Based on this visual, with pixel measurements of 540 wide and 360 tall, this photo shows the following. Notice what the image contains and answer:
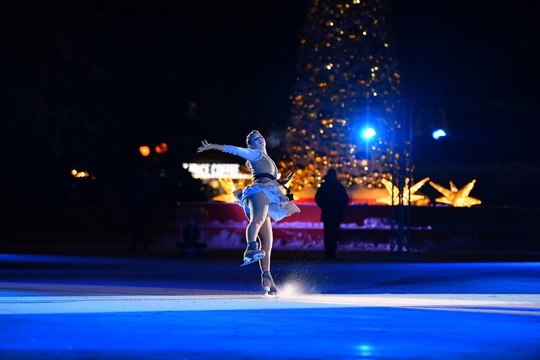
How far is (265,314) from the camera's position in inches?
658

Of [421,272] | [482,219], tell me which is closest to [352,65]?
[482,219]

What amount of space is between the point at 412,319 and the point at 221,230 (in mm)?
23048

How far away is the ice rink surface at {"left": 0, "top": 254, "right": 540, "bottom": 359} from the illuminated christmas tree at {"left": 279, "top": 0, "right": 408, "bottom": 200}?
10869 millimetres

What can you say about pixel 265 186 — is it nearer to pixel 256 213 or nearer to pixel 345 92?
pixel 256 213

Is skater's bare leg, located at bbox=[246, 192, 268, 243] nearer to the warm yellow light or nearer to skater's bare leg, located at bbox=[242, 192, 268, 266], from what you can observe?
skater's bare leg, located at bbox=[242, 192, 268, 266]

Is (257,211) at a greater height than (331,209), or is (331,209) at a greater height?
(331,209)

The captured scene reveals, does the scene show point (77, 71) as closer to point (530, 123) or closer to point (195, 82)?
point (195, 82)

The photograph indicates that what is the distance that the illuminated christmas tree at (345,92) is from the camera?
3869 cm

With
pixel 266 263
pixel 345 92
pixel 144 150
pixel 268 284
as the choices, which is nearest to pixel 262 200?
pixel 266 263

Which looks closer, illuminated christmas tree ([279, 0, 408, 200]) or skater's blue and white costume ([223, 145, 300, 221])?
skater's blue and white costume ([223, 145, 300, 221])

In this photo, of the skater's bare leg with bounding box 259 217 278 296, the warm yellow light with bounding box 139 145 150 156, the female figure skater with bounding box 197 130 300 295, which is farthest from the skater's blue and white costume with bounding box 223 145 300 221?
the warm yellow light with bounding box 139 145 150 156

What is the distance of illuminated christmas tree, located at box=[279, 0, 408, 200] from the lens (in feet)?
127

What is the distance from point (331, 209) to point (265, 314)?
17518 mm

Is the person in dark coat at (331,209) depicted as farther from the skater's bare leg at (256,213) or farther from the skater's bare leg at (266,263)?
the skater's bare leg at (256,213)
